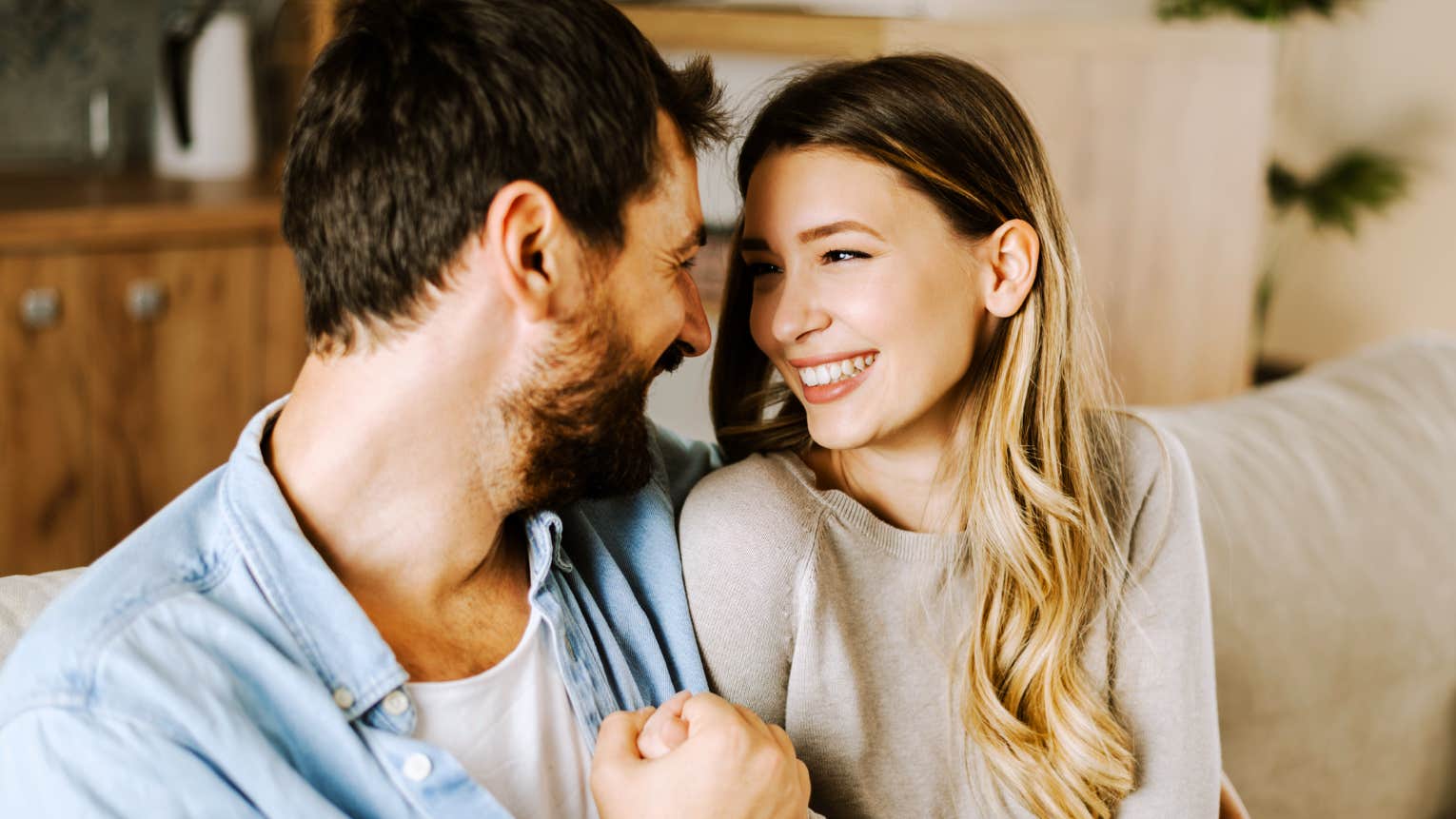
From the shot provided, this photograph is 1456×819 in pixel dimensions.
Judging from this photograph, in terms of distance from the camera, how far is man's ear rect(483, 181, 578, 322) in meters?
0.99

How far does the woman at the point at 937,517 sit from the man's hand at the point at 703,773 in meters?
0.17

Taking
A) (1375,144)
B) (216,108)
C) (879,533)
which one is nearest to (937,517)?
(879,533)

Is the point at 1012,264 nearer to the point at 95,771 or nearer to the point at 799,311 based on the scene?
the point at 799,311

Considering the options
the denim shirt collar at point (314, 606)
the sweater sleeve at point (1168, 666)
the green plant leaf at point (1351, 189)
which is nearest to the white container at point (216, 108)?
the denim shirt collar at point (314, 606)

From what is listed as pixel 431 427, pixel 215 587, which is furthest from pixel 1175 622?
pixel 215 587

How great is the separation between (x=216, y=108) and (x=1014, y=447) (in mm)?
2167

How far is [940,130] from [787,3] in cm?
181

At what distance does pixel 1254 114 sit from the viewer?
10.1ft

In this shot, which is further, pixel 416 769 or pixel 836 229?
pixel 836 229

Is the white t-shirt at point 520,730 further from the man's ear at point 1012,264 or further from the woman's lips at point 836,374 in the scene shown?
the man's ear at point 1012,264

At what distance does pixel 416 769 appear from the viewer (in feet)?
3.14

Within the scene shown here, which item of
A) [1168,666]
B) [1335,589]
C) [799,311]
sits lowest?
[1335,589]

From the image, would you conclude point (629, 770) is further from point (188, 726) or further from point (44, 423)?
point (44, 423)

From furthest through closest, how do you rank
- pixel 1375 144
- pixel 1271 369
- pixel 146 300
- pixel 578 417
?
1. pixel 1271 369
2. pixel 1375 144
3. pixel 146 300
4. pixel 578 417
